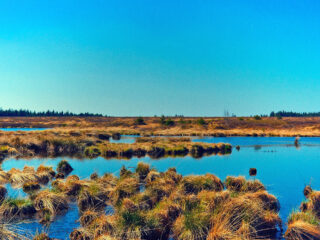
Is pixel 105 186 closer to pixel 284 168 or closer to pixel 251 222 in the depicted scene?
pixel 251 222

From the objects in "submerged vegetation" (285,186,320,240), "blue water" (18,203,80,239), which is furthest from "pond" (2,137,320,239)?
"submerged vegetation" (285,186,320,240)

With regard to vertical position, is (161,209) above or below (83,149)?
above

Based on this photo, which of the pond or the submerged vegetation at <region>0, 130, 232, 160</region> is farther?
the submerged vegetation at <region>0, 130, 232, 160</region>

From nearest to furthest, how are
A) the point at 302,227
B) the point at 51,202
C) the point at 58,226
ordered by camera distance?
1. the point at 302,227
2. the point at 58,226
3. the point at 51,202

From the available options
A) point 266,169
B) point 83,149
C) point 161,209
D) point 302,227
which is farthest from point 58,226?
point 83,149

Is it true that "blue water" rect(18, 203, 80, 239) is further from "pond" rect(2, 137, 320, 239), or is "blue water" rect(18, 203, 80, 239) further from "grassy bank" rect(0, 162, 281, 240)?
"grassy bank" rect(0, 162, 281, 240)

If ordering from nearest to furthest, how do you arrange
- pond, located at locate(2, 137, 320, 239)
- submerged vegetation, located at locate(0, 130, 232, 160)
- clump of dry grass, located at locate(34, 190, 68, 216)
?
clump of dry grass, located at locate(34, 190, 68, 216) < pond, located at locate(2, 137, 320, 239) < submerged vegetation, located at locate(0, 130, 232, 160)

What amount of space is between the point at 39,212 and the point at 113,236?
16.5 feet

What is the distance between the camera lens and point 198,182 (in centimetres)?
1683

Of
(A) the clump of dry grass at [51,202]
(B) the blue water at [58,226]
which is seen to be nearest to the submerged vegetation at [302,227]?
(B) the blue water at [58,226]

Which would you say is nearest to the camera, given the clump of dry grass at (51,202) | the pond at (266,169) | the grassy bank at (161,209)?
the grassy bank at (161,209)

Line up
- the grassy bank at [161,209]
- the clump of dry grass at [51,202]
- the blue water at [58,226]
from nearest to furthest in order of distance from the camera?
the grassy bank at [161,209], the blue water at [58,226], the clump of dry grass at [51,202]

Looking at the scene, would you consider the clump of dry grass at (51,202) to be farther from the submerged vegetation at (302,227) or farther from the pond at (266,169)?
the submerged vegetation at (302,227)

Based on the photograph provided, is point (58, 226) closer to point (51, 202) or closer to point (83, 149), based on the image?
point (51, 202)
